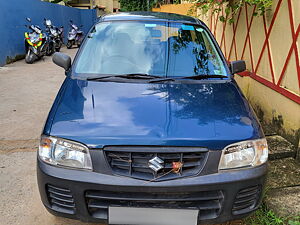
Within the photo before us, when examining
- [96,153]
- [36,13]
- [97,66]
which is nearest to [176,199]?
[96,153]

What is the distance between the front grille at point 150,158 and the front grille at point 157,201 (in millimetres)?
127

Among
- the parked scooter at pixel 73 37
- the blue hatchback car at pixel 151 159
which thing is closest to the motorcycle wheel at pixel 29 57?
the parked scooter at pixel 73 37

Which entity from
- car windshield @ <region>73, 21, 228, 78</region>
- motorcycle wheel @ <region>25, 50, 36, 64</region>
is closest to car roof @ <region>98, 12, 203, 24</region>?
car windshield @ <region>73, 21, 228, 78</region>

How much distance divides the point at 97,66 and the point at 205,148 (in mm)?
1473

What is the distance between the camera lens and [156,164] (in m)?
1.80

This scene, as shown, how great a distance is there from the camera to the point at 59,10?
15.2m

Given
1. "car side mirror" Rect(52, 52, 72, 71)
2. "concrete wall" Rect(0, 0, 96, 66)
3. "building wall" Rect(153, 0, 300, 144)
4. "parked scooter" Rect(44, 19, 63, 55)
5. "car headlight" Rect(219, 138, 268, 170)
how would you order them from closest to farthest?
"car headlight" Rect(219, 138, 268, 170), "car side mirror" Rect(52, 52, 72, 71), "building wall" Rect(153, 0, 300, 144), "concrete wall" Rect(0, 0, 96, 66), "parked scooter" Rect(44, 19, 63, 55)

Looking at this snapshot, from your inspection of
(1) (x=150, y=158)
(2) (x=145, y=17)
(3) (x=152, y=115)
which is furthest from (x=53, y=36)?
(1) (x=150, y=158)

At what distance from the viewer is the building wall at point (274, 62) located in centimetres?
349

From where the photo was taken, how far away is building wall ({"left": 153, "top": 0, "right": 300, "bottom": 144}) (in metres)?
3.49

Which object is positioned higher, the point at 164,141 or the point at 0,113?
the point at 164,141

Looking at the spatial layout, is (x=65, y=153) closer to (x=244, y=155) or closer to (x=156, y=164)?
(x=156, y=164)

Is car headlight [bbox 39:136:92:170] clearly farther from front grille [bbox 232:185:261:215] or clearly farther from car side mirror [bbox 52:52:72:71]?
car side mirror [bbox 52:52:72:71]

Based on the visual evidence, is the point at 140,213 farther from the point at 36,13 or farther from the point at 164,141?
the point at 36,13
